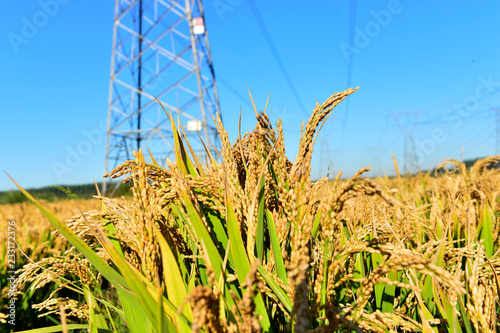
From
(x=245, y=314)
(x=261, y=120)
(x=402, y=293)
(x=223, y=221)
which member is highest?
(x=261, y=120)

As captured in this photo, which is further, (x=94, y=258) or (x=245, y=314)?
(x=94, y=258)

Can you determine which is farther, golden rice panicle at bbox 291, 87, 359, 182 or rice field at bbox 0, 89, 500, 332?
golden rice panicle at bbox 291, 87, 359, 182

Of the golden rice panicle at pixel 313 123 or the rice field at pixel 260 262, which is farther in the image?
the golden rice panicle at pixel 313 123

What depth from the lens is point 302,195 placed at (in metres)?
0.57

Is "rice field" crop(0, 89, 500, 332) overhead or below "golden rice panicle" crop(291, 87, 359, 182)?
below

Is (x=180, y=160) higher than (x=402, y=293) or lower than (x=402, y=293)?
higher

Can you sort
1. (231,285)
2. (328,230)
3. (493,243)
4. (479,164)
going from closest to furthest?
(328,230) → (231,285) → (493,243) → (479,164)

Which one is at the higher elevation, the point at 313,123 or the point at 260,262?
the point at 313,123

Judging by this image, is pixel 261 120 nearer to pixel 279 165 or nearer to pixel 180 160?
pixel 279 165

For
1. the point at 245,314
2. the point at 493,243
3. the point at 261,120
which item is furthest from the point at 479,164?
the point at 245,314

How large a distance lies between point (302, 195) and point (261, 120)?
0.25 m

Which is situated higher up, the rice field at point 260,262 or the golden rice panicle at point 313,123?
the golden rice panicle at point 313,123

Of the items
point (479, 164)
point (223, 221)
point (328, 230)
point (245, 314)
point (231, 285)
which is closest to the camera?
point (245, 314)

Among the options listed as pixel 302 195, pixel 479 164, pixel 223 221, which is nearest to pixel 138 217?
pixel 223 221
